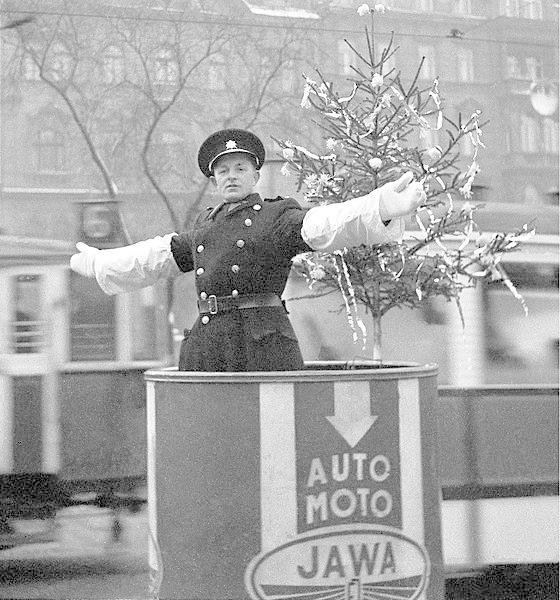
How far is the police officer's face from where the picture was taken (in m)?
2.94

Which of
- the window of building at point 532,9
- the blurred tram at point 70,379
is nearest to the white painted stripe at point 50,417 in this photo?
the blurred tram at point 70,379

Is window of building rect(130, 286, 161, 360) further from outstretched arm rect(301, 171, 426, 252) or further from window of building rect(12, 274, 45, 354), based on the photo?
outstretched arm rect(301, 171, 426, 252)

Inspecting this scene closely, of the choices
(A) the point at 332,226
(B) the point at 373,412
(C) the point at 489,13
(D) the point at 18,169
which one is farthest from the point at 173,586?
(C) the point at 489,13

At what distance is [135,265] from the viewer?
302 cm

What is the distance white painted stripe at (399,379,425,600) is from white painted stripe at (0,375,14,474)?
3084 millimetres

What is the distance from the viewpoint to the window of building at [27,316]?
5.26 meters

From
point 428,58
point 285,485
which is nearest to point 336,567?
point 285,485

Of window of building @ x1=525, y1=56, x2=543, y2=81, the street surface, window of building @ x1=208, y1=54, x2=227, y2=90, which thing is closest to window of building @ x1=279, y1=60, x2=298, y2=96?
window of building @ x1=208, y1=54, x2=227, y2=90

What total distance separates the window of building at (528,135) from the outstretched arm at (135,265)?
367cm

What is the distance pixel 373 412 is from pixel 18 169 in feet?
12.3

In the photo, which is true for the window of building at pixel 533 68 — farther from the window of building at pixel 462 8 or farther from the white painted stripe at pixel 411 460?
the white painted stripe at pixel 411 460

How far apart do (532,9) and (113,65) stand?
2.61 metres

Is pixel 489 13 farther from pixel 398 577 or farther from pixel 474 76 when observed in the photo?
pixel 398 577

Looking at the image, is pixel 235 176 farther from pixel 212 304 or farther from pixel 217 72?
pixel 217 72
